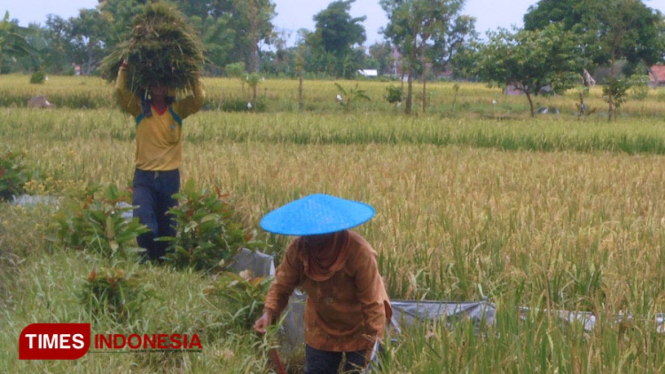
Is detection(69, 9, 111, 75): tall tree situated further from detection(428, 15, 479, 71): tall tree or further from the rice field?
the rice field

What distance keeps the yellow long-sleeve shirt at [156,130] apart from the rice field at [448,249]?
2.45 ft

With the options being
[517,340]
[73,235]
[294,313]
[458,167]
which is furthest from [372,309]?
[458,167]

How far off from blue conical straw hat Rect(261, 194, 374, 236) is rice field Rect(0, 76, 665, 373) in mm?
455

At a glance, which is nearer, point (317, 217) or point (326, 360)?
point (317, 217)

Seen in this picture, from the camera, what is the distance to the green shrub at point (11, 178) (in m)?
6.92

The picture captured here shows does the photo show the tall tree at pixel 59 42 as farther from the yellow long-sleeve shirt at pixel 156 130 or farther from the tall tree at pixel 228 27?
the yellow long-sleeve shirt at pixel 156 130

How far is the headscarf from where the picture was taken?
3.27 meters

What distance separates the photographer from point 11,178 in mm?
6980

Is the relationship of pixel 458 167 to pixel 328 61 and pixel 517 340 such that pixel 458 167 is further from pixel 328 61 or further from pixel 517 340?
pixel 328 61

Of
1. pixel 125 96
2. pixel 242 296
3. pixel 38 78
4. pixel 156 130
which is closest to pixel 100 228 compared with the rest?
pixel 156 130

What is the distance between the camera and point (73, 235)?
496 centimetres

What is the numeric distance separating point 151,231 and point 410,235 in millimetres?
1569

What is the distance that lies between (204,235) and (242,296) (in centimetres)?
113

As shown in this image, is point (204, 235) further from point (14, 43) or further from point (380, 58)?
point (380, 58)
